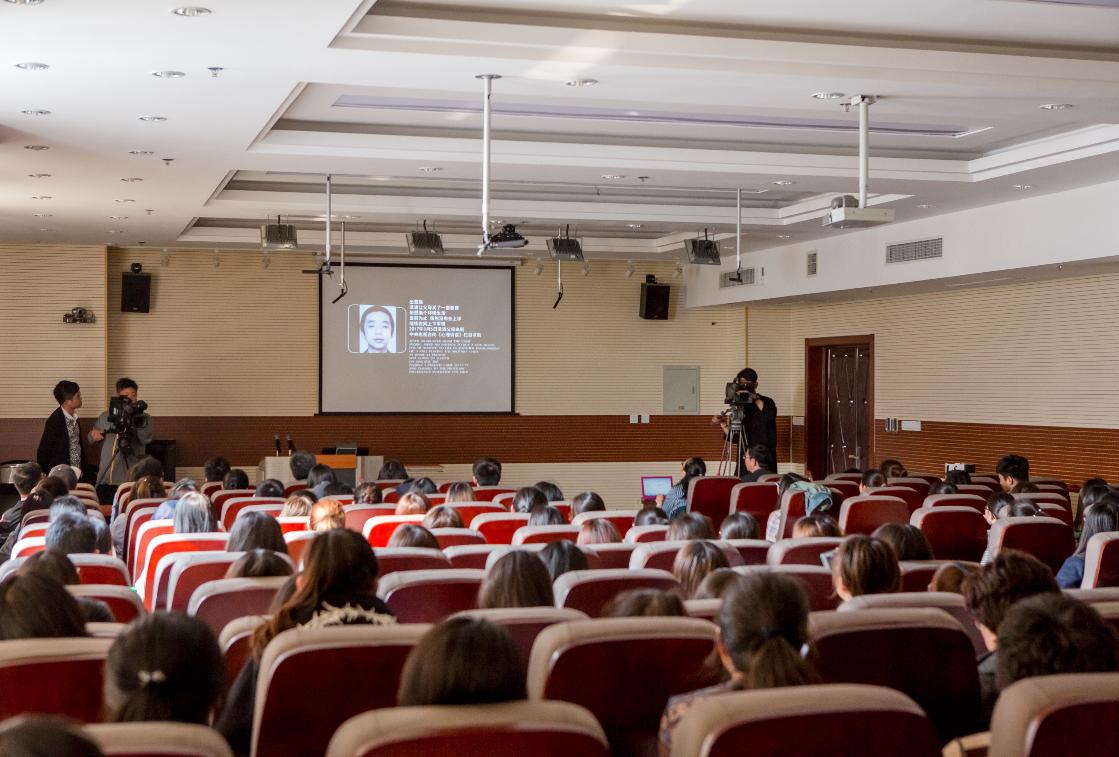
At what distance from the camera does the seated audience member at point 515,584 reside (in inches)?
139

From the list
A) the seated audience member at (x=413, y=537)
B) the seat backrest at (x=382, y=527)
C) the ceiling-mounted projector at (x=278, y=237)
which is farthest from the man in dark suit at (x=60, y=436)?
the seated audience member at (x=413, y=537)

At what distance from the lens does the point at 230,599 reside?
3.71 metres

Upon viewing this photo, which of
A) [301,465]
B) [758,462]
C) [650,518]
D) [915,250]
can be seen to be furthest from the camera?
[915,250]

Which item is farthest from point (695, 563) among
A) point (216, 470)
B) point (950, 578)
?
point (216, 470)

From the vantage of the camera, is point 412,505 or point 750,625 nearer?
point 750,625

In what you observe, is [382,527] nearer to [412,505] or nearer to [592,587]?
[412,505]

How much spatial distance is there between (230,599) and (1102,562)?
3470 millimetres

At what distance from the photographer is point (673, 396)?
16734 mm

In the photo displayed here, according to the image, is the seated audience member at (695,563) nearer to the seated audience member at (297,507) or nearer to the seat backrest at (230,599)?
the seat backrest at (230,599)

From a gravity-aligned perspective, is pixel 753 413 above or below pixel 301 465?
above

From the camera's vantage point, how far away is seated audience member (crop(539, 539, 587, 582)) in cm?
435

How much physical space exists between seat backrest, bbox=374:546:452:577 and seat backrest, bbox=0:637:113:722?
6.65 ft

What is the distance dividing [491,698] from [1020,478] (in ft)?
27.1

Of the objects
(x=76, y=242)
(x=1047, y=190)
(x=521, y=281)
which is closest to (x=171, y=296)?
(x=76, y=242)
